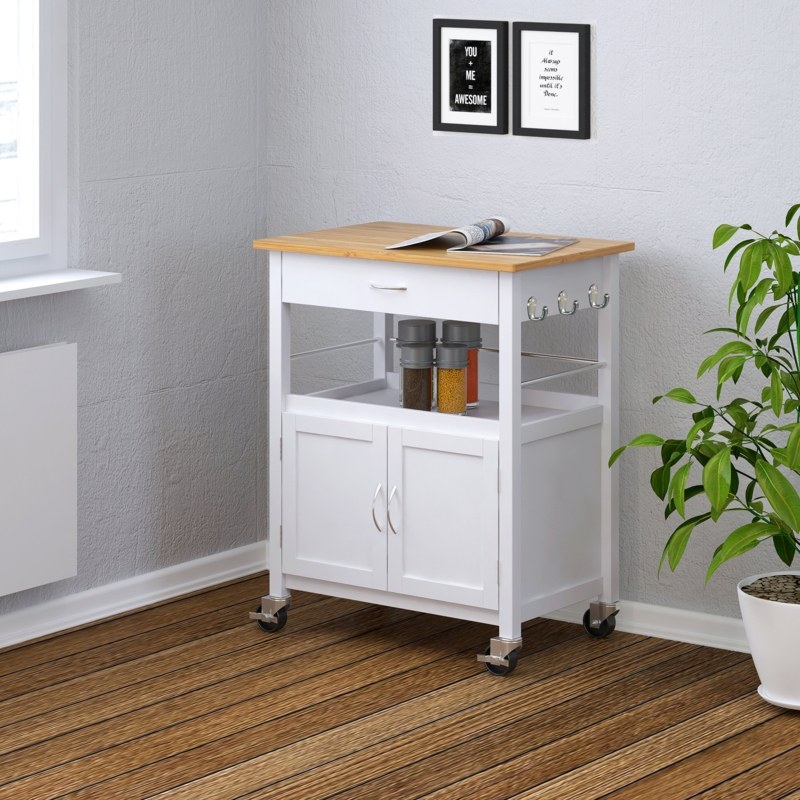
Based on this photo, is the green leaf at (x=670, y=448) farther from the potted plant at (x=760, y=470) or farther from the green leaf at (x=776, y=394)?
the green leaf at (x=776, y=394)

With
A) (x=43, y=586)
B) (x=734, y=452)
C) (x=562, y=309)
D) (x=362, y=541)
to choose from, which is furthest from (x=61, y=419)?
(x=734, y=452)

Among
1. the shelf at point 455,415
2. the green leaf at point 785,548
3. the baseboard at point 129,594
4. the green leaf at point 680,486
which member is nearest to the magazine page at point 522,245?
the shelf at point 455,415

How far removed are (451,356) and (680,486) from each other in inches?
25.6

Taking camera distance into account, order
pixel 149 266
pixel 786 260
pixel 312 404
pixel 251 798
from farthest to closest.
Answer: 1. pixel 149 266
2. pixel 312 404
3. pixel 786 260
4. pixel 251 798

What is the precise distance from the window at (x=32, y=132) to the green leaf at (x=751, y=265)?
1.67m

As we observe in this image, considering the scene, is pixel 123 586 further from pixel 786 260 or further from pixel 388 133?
pixel 786 260

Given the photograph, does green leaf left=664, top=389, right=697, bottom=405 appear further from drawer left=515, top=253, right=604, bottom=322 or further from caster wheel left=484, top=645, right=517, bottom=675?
caster wheel left=484, top=645, right=517, bottom=675

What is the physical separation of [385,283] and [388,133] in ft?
2.40

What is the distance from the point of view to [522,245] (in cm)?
317

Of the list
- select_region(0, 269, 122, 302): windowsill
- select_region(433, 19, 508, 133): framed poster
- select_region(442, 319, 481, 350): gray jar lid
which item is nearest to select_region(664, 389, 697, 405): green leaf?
select_region(442, 319, 481, 350): gray jar lid

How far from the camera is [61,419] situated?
3371 millimetres

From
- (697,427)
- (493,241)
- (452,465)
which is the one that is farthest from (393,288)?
(697,427)

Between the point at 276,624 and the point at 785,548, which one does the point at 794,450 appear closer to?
the point at 785,548

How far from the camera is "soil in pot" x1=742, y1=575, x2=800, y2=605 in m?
2.91
